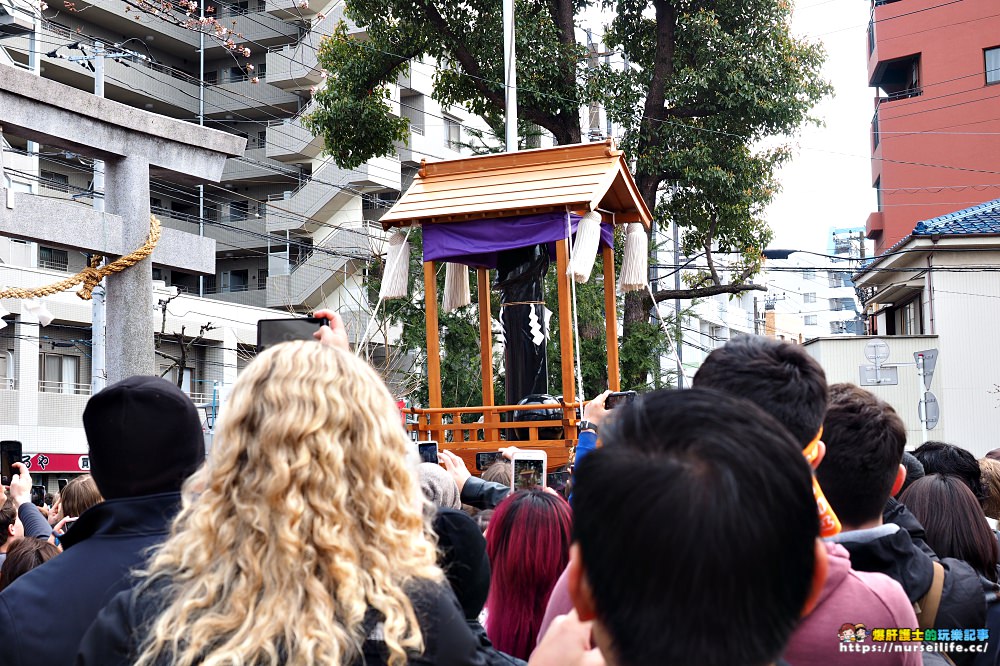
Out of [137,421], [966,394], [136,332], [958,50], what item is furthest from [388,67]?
[958,50]

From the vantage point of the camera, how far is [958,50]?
2806cm

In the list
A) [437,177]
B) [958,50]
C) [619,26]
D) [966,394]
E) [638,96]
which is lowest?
[966,394]

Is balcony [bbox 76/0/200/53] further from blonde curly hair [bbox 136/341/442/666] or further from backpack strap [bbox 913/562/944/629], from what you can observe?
blonde curly hair [bbox 136/341/442/666]

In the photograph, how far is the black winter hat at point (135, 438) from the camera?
7.66 feet

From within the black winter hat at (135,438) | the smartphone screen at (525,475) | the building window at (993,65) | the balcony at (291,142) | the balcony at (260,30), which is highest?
the balcony at (260,30)

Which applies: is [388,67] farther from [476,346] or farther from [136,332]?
[136,332]

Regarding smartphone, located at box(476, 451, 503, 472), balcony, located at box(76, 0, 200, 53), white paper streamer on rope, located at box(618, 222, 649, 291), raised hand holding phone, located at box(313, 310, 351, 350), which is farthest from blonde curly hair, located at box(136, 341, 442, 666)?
balcony, located at box(76, 0, 200, 53)

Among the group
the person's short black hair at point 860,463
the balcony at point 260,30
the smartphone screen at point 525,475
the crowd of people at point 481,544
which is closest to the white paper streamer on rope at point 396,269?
the smartphone screen at point 525,475

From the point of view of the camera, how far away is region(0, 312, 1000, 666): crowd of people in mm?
1262

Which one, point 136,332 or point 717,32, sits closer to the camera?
point 136,332

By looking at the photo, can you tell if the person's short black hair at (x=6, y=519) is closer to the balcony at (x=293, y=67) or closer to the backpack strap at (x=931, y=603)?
the backpack strap at (x=931, y=603)

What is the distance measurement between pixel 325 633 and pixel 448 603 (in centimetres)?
25

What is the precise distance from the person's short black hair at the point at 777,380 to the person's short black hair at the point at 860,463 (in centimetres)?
39

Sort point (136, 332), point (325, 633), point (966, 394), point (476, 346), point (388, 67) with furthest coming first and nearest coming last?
point (966, 394) < point (476, 346) < point (388, 67) < point (136, 332) < point (325, 633)
